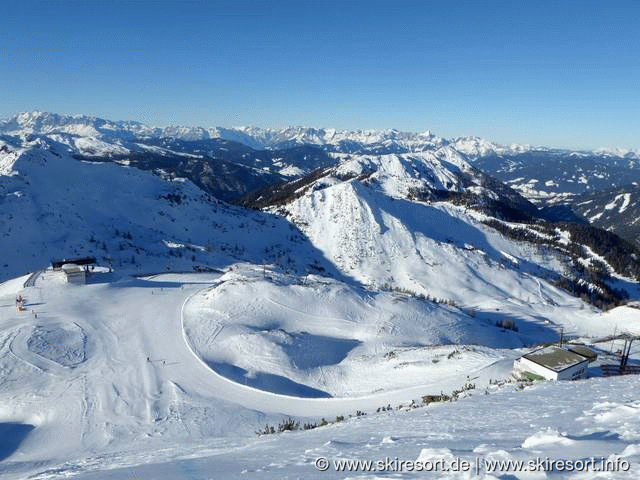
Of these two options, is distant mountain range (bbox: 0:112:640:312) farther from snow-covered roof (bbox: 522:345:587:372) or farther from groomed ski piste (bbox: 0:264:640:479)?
snow-covered roof (bbox: 522:345:587:372)

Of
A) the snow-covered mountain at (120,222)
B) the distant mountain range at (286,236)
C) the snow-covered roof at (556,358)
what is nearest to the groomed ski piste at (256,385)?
the snow-covered roof at (556,358)

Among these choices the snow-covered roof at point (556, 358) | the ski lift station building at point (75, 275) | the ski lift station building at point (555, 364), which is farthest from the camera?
the ski lift station building at point (75, 275)

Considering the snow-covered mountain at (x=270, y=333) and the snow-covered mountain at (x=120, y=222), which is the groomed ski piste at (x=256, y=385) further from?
the snow-covered mountain at (x=120, y=222)

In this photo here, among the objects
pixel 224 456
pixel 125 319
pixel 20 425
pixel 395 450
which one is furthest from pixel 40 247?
pixel 395 450

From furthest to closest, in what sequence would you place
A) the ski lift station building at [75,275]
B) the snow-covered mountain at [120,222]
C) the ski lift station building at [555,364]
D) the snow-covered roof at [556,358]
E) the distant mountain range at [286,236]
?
the distant mountain range at [286,236] < the snow-covered mountain at [120,222] < the ski lift station building at [75,275] < the snow-covered roof at [556,358] < the ski lift station building at [555,364]

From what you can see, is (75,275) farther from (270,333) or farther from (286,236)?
(286,236)

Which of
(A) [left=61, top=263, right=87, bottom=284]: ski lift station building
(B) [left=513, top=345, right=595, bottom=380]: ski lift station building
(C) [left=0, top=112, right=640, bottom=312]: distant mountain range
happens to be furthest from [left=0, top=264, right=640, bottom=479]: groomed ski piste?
(C) [left=0, top=112, right=640, bottom=312]: distant mountain range

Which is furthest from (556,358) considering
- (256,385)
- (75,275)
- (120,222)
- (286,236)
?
(120,222)
